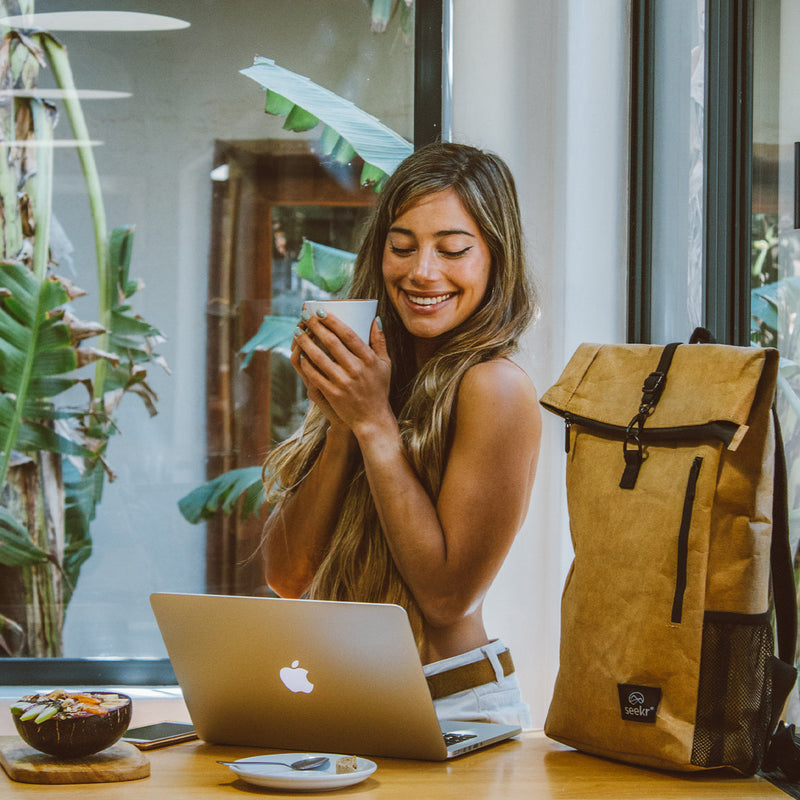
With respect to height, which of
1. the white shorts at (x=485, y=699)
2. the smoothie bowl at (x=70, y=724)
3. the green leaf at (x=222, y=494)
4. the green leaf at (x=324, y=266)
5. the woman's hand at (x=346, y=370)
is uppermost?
the green leaf at (x=324, y=266)

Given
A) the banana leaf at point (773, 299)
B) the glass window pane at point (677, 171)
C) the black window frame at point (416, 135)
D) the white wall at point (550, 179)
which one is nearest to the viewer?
the banana leaf at point (773, 299)

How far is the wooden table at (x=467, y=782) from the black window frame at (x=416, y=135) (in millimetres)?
1274

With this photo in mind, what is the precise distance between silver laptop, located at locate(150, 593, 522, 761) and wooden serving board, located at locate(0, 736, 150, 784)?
0.12 m

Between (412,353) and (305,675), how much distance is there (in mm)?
737

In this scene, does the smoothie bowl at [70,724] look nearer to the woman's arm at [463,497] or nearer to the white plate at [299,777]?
the white plate at [299,777]

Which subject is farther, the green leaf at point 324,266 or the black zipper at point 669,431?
the green leaf at point 324,266


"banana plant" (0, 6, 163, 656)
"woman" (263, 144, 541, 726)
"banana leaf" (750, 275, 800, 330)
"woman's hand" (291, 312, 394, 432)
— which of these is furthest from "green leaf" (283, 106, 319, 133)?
"banana leaf" (750, 275, 800, 330)

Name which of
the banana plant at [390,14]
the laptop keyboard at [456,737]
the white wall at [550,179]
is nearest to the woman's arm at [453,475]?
the laptop keyboard at [456,737]

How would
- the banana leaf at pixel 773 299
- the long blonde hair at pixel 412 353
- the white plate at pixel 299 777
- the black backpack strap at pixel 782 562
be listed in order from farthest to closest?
the long blonde hair at pixel 412 353
the banana leaf at pixel 773 299
the black backpack strap at pixel 782 562
the white plate at pixel 299 777

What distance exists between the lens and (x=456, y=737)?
1.24 meters

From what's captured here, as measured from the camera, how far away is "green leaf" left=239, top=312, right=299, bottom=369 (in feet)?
8.06

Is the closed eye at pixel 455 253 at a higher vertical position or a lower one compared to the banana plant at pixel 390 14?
lower

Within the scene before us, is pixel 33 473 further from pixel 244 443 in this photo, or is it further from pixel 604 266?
pixel 604 266

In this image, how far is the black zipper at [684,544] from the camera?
113 centimetres
